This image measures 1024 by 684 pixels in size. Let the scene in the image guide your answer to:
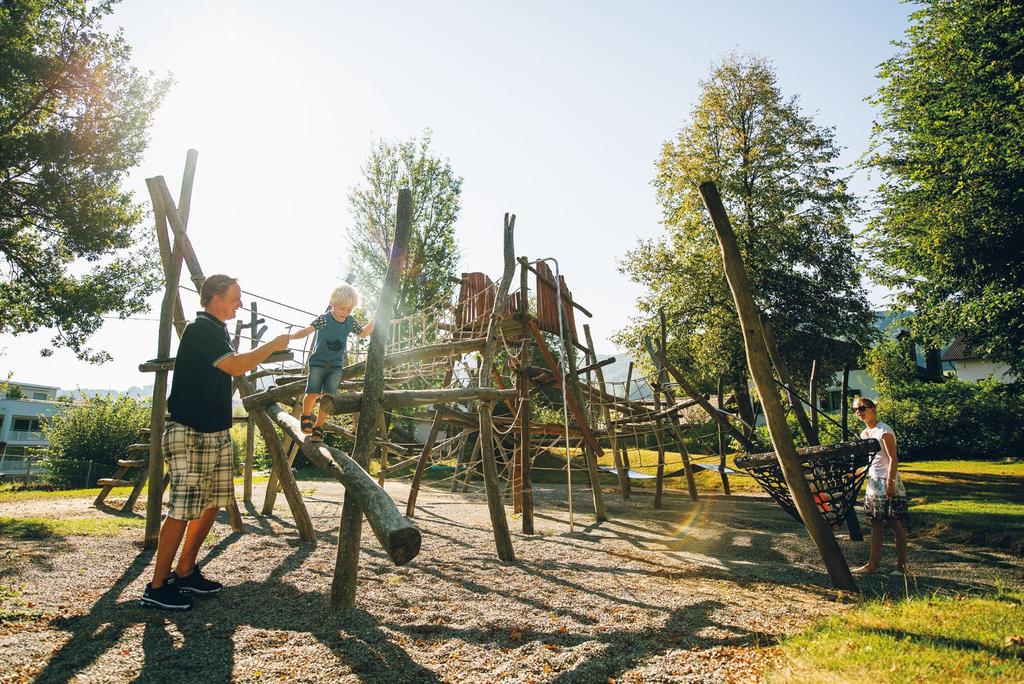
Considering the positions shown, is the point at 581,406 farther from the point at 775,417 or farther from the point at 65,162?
the point at 65,162

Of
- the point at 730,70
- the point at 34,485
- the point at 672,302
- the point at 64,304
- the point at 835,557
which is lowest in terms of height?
the point at 34,485

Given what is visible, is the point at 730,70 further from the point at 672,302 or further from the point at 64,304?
the point at 64,304

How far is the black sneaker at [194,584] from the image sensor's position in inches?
180

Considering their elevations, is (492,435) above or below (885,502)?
above

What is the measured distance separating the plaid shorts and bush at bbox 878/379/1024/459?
943 inches

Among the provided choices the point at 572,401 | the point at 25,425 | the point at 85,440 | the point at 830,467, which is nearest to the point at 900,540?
the point at 830,467

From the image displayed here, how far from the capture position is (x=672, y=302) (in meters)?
22.2

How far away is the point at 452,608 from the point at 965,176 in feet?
48.0

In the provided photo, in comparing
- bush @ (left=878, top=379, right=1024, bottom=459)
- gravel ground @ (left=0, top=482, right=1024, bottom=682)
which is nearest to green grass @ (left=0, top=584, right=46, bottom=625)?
gravel ground @ (left=0, top=482, right=1024, bottom=682)

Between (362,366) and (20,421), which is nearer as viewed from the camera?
(362,366)

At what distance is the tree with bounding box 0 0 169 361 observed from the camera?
13.5 meters

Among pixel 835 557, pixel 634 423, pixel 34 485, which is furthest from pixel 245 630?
pixel 34 485

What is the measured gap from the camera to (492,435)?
7070 millimetres

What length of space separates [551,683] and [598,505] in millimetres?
6954
